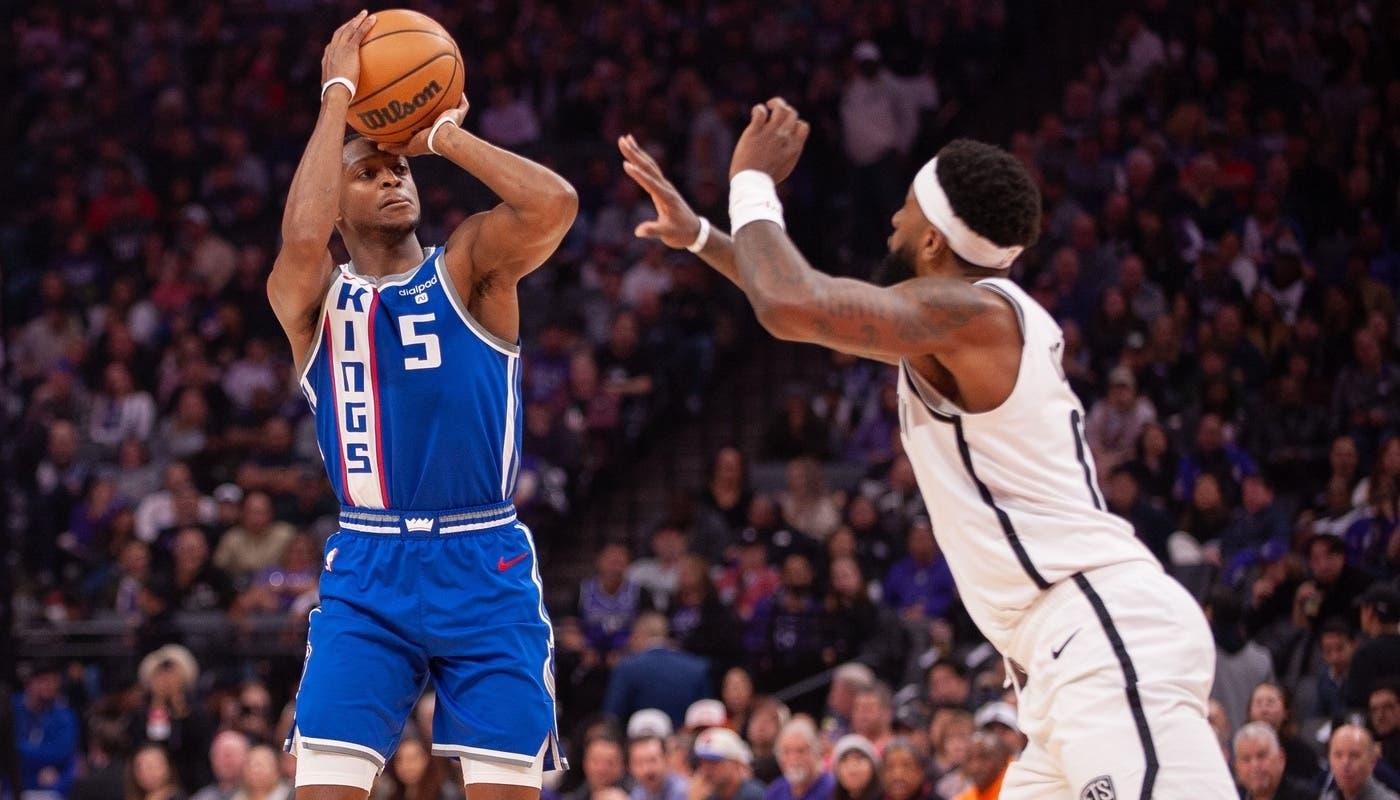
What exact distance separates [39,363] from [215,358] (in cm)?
181

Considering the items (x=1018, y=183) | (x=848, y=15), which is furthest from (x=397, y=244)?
(x=848, y=15)

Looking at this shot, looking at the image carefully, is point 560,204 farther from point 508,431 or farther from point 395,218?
point 508,431

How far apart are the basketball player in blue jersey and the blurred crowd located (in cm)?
392

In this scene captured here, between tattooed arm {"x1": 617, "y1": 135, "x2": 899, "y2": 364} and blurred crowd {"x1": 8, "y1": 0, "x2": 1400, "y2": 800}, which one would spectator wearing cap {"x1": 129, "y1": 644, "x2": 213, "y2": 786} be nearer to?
blurred crowd {"x1": 8, "y1": 0, "x2": 1400, "y2": 800}

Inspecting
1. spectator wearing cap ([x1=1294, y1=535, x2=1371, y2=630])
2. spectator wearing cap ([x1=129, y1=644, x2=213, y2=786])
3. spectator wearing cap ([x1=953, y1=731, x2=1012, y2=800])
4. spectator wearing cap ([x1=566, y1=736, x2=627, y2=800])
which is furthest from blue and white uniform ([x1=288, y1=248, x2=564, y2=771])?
spectator wearing cap ([x1=129, y1=644, x2=213, y2=786])

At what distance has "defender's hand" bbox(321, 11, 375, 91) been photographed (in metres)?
5.83

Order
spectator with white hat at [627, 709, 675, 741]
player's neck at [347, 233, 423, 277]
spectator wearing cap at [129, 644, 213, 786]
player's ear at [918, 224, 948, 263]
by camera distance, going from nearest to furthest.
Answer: player's ear at [918, 224, 948, 263]
player's neck at [347, 233, 423, 277]
spectator with white hat at [627, 709, 675, 741]
spectator wearing cap at [129, 644, 213, 786]

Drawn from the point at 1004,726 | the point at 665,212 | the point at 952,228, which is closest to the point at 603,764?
the point at 1004,726

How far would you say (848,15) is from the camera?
18.8m

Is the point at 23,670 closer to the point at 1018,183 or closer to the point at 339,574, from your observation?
the point at 339,574

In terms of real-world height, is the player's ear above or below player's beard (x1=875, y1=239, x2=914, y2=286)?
above

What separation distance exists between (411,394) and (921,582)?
7400 millimetres

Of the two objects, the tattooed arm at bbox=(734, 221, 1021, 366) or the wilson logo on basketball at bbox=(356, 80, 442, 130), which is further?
the wilson logo on basketball at bbox=(356, 80, 442, 130)

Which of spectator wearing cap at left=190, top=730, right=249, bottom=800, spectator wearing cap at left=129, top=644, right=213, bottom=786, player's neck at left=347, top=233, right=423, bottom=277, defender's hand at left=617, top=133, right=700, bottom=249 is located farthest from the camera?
spectator wearing cap at left=129, top=644, right=213, bottom=786
